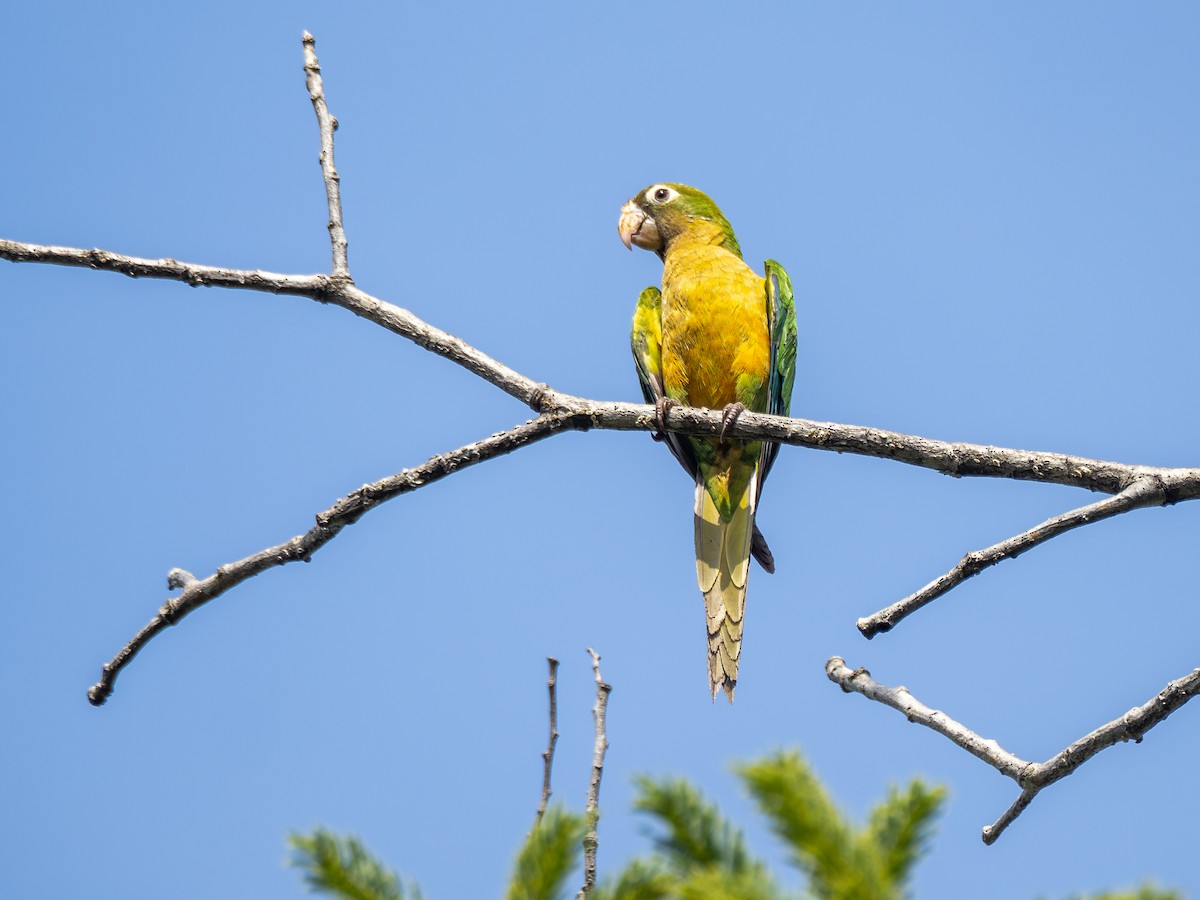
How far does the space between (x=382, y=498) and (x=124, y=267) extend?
1342mm

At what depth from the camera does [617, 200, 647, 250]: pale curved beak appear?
8.75 metres

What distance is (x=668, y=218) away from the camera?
8.57m

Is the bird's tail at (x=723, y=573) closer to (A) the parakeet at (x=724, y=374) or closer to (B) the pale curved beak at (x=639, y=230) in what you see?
(A) the parakeet at (x=724, y=374)

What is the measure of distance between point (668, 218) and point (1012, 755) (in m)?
6.05

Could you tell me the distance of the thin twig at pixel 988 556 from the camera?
319 centimetres

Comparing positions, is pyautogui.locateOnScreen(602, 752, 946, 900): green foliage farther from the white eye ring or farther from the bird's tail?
the white eye ring

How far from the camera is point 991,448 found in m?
3.62

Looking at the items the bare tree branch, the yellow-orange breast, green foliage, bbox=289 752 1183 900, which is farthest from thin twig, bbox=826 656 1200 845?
the yellow-orange breast

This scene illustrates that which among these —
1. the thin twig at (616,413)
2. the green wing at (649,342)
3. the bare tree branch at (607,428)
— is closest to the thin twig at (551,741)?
the bare tree branch at (607,428)

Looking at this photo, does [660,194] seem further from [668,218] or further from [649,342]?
[649,342]

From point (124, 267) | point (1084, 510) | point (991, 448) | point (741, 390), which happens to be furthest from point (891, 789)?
point (741, 390)

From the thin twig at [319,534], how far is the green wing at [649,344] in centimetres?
341

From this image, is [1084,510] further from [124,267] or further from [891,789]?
[124,267]

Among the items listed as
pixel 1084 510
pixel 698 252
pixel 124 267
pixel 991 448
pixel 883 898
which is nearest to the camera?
pixel 883 898
